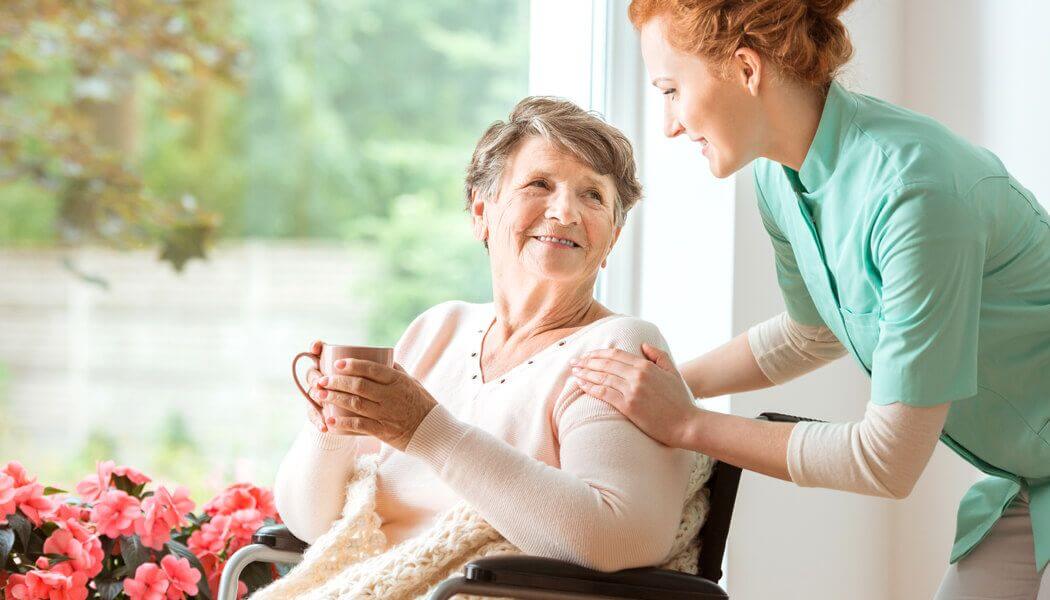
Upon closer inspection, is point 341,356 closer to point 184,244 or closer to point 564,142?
point 564,142

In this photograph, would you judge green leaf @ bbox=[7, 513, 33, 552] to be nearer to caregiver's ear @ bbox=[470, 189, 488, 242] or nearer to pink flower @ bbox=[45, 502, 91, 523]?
pink flower @ bbox=[45, 502, 91, 523]

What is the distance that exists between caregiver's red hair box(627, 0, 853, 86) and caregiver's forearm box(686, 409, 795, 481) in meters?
0.51

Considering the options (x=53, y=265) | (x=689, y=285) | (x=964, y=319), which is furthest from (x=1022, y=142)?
(x=53, y=265)

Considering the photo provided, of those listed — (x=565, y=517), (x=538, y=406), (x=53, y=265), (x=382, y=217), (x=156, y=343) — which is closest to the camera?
(x=565, y=517)

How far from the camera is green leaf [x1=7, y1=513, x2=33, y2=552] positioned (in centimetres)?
190

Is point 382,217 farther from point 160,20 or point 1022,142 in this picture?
point 1022,142

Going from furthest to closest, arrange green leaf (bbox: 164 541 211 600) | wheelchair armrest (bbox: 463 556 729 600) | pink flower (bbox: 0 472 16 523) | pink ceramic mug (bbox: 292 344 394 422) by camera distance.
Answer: green leaf (bbox: 164 541 211 600)
pink flower (bbox: 0 472 16 523)
pink ceramic mug (bbox: 292 344 394 422)
wheelchair armrest (bbox: 463 556 729 600)

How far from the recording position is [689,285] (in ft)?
7.91

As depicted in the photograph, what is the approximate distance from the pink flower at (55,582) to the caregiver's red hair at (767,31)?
54.6 inches

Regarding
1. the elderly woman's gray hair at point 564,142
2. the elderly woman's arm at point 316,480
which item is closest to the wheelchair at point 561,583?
the elderly woman's arm at point 316,480

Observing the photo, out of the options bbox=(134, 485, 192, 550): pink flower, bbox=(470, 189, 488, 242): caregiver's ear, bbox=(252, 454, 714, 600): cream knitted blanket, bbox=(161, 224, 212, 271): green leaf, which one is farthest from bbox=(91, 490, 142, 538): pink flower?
bbox=(470, 189, 488, 242): caregiver's ear

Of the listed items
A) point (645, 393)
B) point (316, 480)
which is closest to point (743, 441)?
point (645, 393)

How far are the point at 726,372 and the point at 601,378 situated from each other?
0.45 metres

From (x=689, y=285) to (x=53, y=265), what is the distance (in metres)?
1.36
